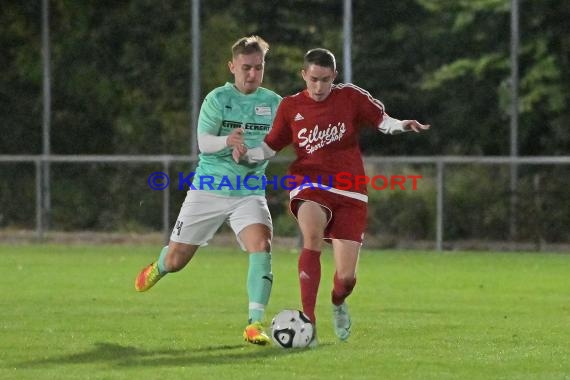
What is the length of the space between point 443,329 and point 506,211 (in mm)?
10641

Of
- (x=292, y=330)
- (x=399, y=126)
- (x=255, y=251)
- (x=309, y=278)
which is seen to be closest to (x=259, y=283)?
(x=255, y=251)

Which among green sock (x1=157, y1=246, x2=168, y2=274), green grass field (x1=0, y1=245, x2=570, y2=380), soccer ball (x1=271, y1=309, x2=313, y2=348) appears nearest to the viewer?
green grass field (x1=0, y1=245, x2=570, y2=380)

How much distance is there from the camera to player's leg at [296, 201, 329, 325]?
33.4 feet

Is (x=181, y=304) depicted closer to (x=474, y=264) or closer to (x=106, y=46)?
(x=474, y=264)

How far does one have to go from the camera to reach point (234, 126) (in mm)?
10805

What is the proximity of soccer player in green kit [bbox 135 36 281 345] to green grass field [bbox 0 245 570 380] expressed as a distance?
0.57m

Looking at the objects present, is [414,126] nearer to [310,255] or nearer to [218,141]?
[310,255]

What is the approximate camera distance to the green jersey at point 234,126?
424 inches

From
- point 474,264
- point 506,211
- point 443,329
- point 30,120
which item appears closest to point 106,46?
point 30,120

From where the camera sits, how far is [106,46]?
30500 millimetres

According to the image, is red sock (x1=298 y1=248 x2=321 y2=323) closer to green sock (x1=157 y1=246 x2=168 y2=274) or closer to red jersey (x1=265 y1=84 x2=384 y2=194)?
red jersey (x1=265 y1=84 x2=384 y2=194)

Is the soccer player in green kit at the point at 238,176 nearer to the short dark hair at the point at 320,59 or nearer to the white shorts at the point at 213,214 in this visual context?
the white shorts at the point at 213,214

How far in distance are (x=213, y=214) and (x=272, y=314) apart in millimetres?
1755

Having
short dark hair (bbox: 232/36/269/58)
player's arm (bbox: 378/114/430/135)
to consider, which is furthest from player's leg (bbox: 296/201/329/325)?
short dark hair (bbox: 232/36/269/58)
